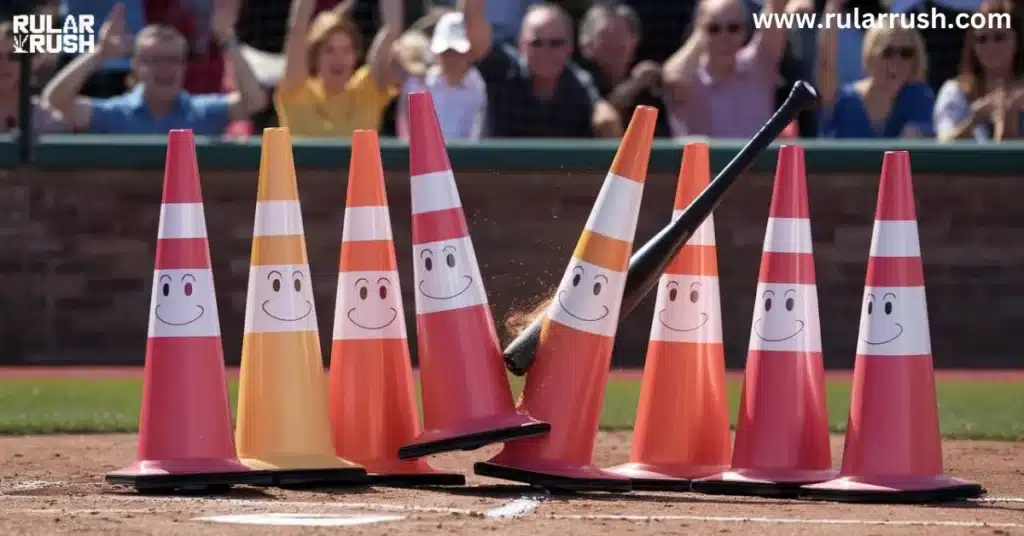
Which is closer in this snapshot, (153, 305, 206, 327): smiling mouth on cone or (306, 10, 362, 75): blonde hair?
(153, 305, 206, 327): smiling mouth on cone

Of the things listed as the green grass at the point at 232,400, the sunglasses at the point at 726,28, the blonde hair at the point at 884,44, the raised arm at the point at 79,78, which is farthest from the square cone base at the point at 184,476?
the blonde hair at the point at 884,44

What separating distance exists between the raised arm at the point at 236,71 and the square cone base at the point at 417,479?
20.8 ft

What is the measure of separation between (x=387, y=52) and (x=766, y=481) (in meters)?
6.58

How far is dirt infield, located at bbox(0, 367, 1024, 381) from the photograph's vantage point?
A: 12.4 meters

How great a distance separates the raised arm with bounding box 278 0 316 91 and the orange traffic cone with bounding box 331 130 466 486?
18.7ft

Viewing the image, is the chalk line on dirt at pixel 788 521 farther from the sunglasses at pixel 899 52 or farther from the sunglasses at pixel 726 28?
the sunglasses at pixel 726 28

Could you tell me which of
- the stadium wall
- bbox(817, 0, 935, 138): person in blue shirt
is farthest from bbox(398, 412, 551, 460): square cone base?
bbox(817, 0, 935, 138): person in blue shirt

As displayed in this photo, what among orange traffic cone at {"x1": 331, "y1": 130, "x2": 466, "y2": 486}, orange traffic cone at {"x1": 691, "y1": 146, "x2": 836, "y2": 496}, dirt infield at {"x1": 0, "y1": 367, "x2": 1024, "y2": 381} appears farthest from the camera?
dirt infield at {"x1": 0, "y1": 367, "x2": 1024, "y2": 381}

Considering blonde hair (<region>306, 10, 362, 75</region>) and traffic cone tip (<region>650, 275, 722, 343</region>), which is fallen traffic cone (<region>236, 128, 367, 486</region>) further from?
blonde hair (<region>306, 10, 362, 75</region>)

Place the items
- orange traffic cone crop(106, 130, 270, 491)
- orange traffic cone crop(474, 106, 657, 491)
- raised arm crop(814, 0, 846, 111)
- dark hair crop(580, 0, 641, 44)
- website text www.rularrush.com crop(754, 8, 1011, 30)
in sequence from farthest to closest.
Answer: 1. dark hair crop(580, 0, 641, 44)
2. raised arm crop(814, 0, 846, 111)
3. website text www.rularrush.com crop(754, 8, 1011, 30)
4. orange traffic cone crop(474, 106, 657, 491)
5. orange traffic cone crop(106, 130, 270, 491)

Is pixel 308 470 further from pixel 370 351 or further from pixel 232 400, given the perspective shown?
pixel 232 400

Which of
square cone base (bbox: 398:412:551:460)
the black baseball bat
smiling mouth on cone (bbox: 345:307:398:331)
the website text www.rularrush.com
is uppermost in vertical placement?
the website text www.rularrush.com

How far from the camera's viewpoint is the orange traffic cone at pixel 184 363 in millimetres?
6836

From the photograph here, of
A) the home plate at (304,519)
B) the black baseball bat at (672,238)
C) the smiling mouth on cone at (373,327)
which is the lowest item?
the home plate at (304,519)
